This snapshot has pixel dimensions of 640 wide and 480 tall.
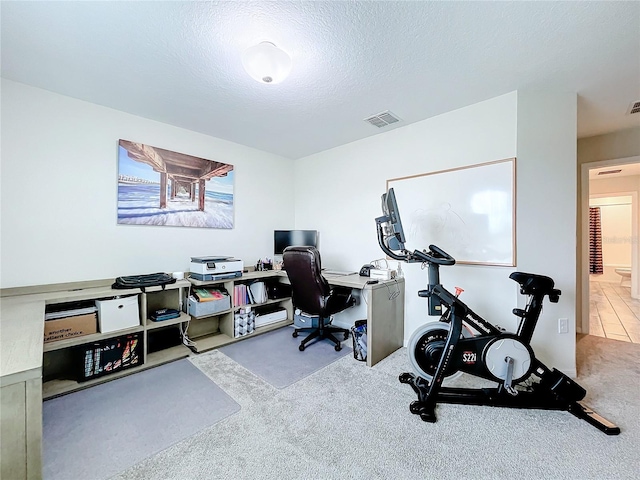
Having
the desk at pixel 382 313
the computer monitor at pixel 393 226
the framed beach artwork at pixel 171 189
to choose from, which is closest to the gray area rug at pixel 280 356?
the desk at pixel 382 313

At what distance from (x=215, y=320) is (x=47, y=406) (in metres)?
1.53

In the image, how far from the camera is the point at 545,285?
1802 millimetres

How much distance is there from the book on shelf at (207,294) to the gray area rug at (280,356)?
56cm

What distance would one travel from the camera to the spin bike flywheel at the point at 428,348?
2.00 meters

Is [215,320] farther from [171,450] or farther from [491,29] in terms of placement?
[491,29]

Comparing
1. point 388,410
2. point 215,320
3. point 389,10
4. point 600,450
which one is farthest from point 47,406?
point 600,450

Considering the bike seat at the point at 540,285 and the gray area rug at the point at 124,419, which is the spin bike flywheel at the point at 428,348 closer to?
the bike seat at the point at 540,285

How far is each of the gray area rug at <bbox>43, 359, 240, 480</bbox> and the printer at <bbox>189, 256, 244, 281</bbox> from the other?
939mm

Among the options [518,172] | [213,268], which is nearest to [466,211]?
[518,172]

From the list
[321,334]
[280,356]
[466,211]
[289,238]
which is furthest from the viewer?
[289,238]

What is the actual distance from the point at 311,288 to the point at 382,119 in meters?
1.97

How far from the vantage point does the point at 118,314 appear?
2.25 metres

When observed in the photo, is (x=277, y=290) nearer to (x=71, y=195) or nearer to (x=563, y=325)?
(x=71, y=195)

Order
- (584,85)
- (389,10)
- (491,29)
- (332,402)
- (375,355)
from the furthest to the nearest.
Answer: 1. (375,355)
2. (584,85)
3. (332,402)
4. (491,29)
5. (389,10)
